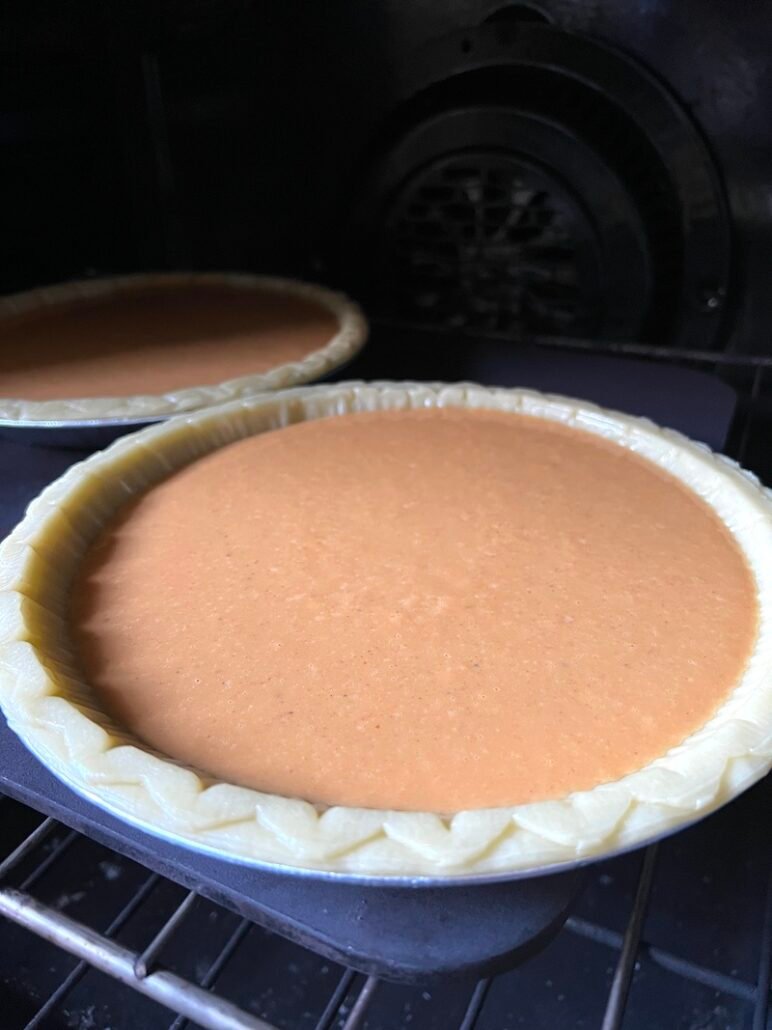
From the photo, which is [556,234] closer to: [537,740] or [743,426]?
[743,426]

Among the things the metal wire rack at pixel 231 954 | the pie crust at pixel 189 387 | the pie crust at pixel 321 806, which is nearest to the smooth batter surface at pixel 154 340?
the pie crust at pixel 189 387

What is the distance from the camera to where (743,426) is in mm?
1145

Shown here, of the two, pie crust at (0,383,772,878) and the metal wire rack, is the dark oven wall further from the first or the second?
pie crust at (0,383,772,878)

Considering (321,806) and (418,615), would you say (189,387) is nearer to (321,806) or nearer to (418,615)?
(418,615)

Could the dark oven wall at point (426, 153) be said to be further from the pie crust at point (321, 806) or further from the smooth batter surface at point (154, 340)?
the pie crust at point (321, 806)

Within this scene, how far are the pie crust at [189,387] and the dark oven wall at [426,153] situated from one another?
47 mm

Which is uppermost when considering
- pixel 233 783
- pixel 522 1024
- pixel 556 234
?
pixel 556 234

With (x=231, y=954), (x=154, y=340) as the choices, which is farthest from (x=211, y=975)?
(x=154, y=340)

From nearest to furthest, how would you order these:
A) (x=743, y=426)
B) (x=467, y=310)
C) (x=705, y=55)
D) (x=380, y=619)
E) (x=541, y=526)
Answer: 1. (x=380, y=619)
2. (x=541, y=526)
3. (x=705, y=55)
4. (x=743, y=426)
5. (x=467, y=310)

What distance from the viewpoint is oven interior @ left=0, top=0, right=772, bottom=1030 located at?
94 cm

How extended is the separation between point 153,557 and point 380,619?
24 centimetres

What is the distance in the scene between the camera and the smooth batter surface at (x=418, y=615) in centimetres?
61

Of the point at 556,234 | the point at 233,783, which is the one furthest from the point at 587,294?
the point at 233,783

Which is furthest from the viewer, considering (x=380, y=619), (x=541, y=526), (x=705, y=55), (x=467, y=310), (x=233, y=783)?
(x=467, y=310)
